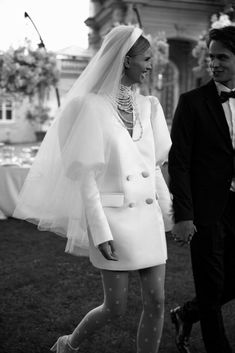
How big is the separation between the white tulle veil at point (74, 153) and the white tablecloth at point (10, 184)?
17.6ft

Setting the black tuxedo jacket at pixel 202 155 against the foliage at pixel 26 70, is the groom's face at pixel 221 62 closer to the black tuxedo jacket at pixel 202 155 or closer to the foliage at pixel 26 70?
the black tuxedo jacket at pixel 202 155

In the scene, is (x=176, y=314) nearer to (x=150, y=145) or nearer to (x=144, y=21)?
(x=150, y=145)

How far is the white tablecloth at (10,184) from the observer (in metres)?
8.12

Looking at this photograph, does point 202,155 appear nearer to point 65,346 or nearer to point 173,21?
point 65,346

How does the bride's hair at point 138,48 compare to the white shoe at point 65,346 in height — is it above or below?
above

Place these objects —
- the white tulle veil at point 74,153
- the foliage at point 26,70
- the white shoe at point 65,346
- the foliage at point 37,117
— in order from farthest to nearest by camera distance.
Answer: the foliage at point 37,117, the foliage at point 26,70, the white shoe at point 65,346, the white tulle veil at point 74,153

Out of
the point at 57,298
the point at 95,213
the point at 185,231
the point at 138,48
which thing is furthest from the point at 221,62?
the point at 57,298

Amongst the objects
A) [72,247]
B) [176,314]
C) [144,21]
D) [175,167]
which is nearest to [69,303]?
[176,314]

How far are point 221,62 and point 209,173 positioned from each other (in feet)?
1.97

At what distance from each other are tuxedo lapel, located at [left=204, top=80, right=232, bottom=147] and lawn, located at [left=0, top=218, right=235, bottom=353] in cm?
147

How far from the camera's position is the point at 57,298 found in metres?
4.42

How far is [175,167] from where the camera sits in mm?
2820

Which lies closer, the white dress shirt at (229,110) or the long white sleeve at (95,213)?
the long white sleeve at (95,213)

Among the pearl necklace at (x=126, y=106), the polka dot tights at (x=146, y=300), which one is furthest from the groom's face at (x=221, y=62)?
the polka dot tights at (x=146, y=300)
